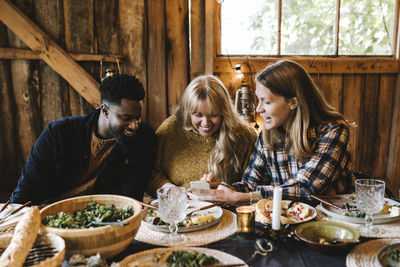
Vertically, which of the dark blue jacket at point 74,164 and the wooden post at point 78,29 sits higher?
the wooden post at point 78,29

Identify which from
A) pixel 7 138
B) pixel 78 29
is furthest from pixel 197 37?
pixel 7 138

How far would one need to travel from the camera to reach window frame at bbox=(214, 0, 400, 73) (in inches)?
121

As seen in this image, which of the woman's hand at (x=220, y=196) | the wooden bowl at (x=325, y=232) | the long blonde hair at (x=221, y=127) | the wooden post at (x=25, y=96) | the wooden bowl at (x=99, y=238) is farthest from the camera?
the wooden post at (x=25, y=96)

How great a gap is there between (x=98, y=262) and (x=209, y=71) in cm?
239

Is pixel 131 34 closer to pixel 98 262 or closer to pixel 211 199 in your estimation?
pixel 211 199

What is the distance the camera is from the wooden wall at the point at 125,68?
2654mm

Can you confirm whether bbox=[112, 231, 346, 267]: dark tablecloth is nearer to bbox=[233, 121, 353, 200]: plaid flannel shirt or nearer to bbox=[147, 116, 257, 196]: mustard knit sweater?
bbox=[233, 121, 353, 200]: plaid flannel shirt

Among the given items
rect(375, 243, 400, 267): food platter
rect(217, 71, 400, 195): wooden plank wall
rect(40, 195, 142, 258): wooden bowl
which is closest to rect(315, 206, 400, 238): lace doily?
rect(375, 243, 400, 267): food platter

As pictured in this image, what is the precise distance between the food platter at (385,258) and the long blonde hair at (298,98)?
0.80 metres

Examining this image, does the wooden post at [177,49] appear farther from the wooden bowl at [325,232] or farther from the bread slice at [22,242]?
the bread slice at [22,242]

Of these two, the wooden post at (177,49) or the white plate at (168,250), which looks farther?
the wooden post at (177,49)

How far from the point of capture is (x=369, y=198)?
1187 millimetres

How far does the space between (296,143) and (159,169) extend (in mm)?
1072

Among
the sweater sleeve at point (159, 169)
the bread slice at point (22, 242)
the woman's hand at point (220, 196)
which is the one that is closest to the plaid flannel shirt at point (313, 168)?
the woman's hand at point (220, 196)
